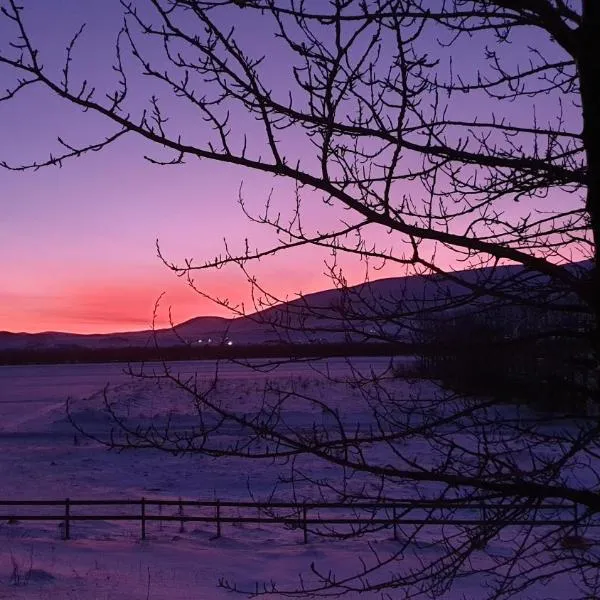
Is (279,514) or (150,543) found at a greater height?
(279,514)

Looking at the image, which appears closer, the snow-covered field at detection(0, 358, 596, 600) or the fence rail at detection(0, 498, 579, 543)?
the fence rail at detection(0, 498, 579, 543)

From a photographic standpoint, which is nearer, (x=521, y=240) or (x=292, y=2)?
(x=292, y=2)

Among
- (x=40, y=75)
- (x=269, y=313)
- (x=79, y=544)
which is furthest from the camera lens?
(x=79, y=544)

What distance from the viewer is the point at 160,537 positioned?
15562 mm

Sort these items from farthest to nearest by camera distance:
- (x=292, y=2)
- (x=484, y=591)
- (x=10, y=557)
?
(x=10, y=557) < (x=484, y=591) < (x=292, y=2)

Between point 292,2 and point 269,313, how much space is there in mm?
1372

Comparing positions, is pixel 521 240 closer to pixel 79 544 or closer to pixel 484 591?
pixel 484 591

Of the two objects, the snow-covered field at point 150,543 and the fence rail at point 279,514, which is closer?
the fence rail at point 279,514

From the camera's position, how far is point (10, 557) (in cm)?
1341

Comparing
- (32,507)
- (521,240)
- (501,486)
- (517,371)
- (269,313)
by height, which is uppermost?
(521,240)

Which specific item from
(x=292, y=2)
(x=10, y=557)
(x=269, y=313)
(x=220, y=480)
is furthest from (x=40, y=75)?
(x=220, y=480)

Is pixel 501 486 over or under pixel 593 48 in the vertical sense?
under

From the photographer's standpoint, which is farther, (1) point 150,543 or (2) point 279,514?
(2) point 279,514

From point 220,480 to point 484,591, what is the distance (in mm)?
12231
